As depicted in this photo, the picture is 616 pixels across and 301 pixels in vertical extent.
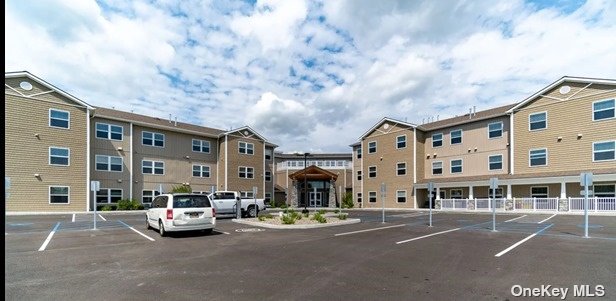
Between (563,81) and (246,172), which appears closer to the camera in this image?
(563,81)

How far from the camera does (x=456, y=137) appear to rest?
35.7 metres

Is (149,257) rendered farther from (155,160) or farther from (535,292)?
(155,160)

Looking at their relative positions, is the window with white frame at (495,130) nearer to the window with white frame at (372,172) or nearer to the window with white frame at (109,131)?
the window with white frame at (372,172)

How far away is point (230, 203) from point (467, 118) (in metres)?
25.1

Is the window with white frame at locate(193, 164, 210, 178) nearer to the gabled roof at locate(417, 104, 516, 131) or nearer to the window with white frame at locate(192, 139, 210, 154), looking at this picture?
the window with white frame at locate(192, 139, 210, 154)

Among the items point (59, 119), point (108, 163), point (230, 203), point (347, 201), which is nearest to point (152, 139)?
point (108, 163)

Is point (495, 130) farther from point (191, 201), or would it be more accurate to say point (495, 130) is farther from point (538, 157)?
point (191, 201)

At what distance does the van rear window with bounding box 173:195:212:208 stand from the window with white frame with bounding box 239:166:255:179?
950 inches

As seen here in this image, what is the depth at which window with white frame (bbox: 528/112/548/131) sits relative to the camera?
2884 cm

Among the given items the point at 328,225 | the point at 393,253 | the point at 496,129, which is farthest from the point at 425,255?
the point at 496,129

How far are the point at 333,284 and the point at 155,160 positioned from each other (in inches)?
1212

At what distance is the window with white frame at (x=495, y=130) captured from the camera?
106ft

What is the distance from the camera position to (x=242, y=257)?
376 inches

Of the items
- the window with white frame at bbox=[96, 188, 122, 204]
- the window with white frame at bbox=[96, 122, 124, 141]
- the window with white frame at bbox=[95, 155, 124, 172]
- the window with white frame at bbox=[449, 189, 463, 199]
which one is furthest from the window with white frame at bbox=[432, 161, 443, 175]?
the window with white frame at bbox=[96, 122, 124, 141]
